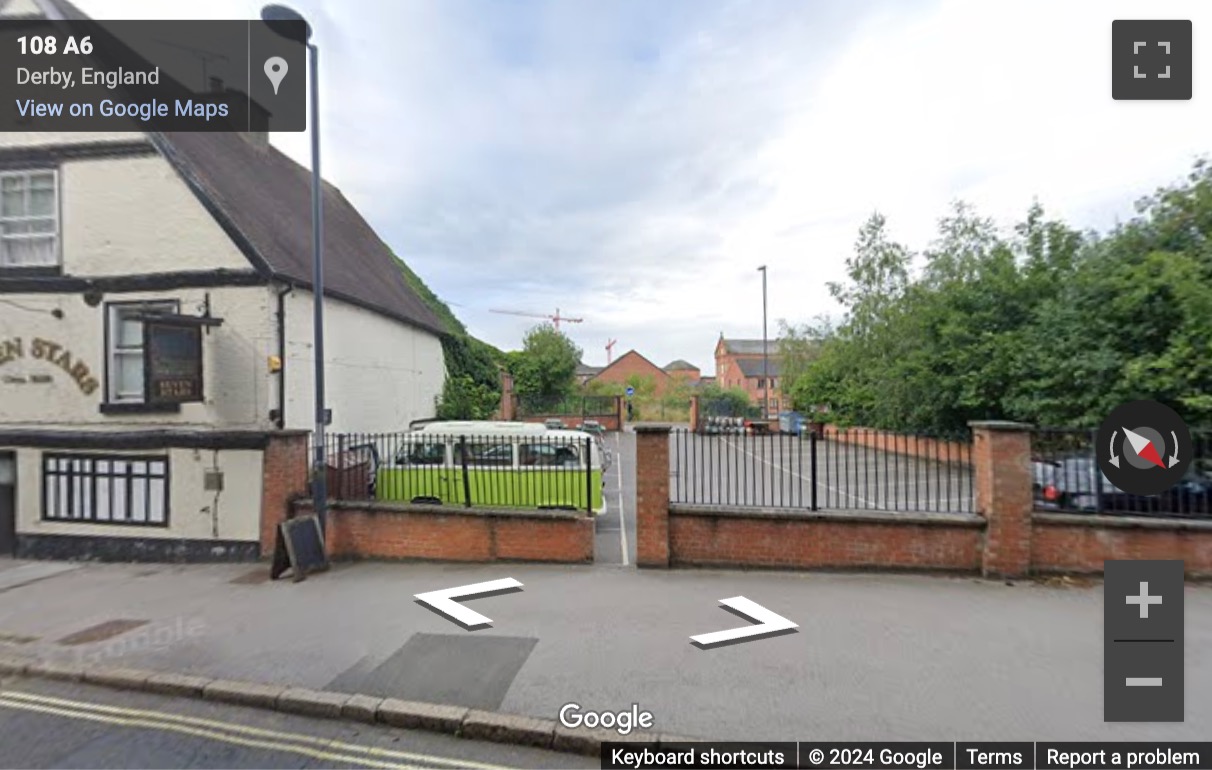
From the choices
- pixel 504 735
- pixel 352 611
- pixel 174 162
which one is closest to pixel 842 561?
pixel 504 735

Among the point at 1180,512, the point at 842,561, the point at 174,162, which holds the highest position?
the point at 174,162

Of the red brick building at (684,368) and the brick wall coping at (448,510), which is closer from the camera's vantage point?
the brick wall coping at (448,510)

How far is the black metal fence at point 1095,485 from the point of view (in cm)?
639

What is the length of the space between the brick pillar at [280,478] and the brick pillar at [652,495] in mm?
4994

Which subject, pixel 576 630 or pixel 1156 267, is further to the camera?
pixel 1156 267

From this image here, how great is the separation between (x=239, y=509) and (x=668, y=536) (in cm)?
651

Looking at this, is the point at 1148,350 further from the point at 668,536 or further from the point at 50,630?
the point at 50,630

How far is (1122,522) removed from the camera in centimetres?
625

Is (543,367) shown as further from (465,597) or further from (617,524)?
(465,597)

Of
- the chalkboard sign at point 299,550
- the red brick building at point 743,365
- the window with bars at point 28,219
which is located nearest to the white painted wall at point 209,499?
the chalkboard sign at point 299,550

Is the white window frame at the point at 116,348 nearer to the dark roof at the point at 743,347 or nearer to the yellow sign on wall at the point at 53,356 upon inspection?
the yellow sign on wall at the point at 53,356

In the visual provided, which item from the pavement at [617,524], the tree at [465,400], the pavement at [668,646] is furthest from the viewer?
the tree at [465,400]

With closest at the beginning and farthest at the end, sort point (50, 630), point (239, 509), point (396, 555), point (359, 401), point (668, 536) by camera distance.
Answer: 1. point (50, 630)
2. point (668, 536)
3. point (396, 555)
4. point (239, 509)
5. point (359, 401)

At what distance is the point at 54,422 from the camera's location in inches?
347
